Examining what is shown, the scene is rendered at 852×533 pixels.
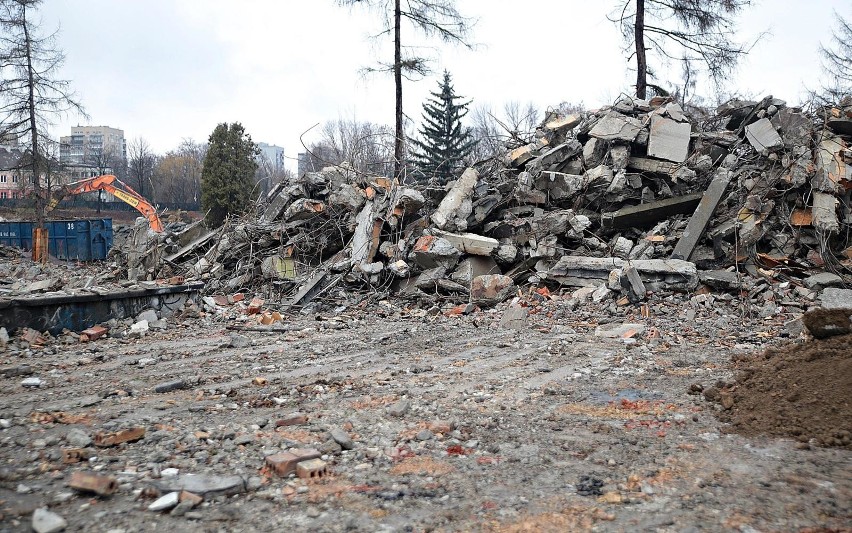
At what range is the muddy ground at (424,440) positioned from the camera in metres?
2.76

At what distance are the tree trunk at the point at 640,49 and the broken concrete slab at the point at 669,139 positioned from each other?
4.88m

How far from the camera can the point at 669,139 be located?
11289mm

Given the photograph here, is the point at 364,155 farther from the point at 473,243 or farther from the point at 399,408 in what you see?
the point at 399,408

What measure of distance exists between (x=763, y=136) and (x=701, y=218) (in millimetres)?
2475

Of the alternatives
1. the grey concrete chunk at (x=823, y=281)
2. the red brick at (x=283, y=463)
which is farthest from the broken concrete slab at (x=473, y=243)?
the red brick at (x=283, y=463)

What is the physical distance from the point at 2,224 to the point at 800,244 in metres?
27.9

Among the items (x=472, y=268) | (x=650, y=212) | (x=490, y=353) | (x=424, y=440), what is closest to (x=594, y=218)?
(x=650, y=212)

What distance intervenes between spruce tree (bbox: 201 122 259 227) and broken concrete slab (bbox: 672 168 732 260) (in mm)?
16951

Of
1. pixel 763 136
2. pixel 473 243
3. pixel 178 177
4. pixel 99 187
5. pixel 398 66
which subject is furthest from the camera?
pixel 178 177

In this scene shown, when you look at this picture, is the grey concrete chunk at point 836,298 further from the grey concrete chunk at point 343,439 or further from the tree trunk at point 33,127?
the tree trunk at point 33,127

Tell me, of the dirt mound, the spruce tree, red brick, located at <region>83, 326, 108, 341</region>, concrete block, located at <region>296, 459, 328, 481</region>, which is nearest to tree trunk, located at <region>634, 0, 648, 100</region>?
the dirt mound

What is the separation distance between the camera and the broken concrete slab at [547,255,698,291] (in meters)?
8.97

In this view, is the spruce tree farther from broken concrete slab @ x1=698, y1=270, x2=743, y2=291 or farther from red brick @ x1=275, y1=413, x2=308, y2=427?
red brick @ x1=275, y1=413, x2=308, y2=427

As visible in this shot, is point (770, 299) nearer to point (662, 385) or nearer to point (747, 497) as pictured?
point (662, 385)
